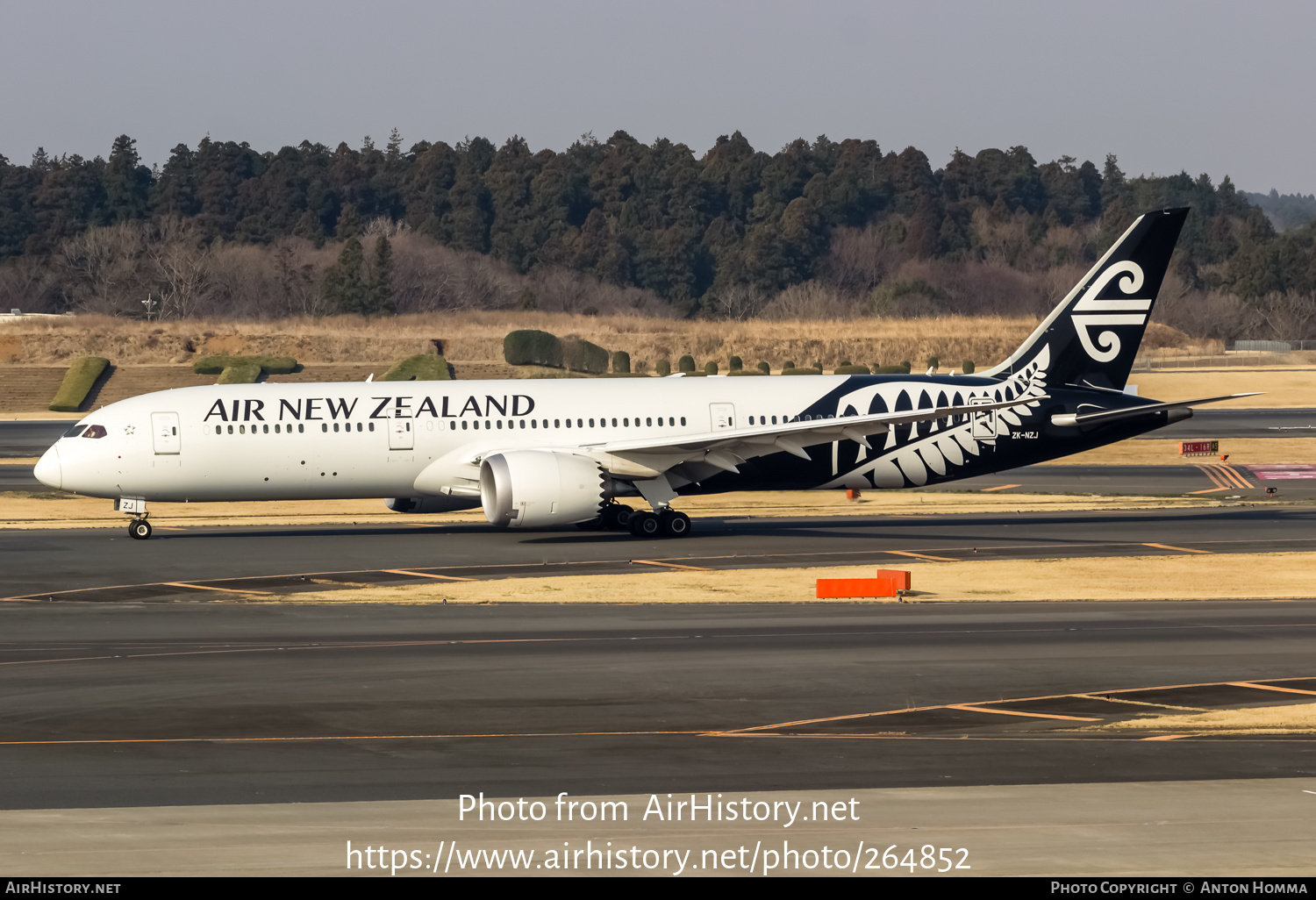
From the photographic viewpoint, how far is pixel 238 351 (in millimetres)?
108812

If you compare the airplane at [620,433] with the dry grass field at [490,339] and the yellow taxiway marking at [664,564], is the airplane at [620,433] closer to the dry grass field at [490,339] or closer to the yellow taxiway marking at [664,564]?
the yellow taxiway marking at [664,564]

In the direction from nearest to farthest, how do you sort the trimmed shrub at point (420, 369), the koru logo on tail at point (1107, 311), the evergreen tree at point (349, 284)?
1. the koru logo on tail at point (1107, 311)
2. the trimmed shrub at point (420, 369)
3. the evergreen tree at point (349, 284)

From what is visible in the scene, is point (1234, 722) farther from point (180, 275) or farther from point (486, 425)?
point (180, 275)

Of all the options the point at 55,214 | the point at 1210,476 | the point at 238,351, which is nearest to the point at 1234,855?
the point at 1210,476

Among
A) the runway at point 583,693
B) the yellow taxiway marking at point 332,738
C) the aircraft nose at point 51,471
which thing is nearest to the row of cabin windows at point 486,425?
the aircraft nose at point 51,471

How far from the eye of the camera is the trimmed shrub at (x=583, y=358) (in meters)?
106

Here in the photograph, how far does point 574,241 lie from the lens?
592 feet

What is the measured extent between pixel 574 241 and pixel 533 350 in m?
77.2

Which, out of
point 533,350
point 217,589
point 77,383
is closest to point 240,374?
point 77,383

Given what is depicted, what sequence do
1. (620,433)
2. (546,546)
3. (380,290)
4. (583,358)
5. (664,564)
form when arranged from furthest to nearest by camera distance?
(380,290) < (583,358) < (620,433) < (546,546) < (664,564)

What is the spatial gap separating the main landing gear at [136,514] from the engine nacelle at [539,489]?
31.0 ft

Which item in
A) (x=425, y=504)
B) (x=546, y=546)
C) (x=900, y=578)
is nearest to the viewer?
(x=900, y=578)

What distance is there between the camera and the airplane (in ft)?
127

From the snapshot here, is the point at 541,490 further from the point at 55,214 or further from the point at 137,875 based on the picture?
the point at 55,214
